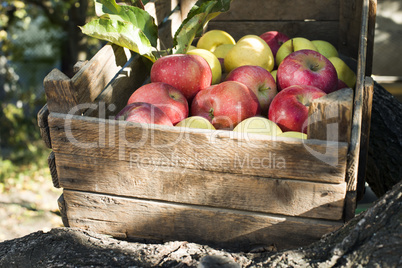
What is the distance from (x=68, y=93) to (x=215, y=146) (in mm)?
537

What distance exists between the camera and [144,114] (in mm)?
1605

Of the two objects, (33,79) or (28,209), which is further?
(33,79)

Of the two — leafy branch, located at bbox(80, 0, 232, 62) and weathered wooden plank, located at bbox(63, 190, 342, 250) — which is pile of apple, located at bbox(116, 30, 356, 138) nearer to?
leafy branch, located at bbox(80, 0, 232, 62)

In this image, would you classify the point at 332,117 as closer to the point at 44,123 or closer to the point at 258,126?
the point at 258,126

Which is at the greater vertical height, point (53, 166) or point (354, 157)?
point (354, 157)

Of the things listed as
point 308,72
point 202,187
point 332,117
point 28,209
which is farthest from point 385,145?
point 28,209

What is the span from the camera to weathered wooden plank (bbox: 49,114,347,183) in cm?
130

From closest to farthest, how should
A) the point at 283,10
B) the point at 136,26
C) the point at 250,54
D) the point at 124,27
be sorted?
the point at 124,27, the point at 136,26, the point at 250,54, the point at 283,10

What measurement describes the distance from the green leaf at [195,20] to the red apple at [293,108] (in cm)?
60

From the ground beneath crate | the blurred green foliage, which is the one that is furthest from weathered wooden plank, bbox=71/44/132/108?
the blurred green foliage

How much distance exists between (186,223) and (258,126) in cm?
43

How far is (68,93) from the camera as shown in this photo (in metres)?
1.49

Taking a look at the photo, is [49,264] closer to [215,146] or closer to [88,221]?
[88,221]

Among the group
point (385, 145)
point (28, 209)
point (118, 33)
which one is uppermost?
point (118, 33)
